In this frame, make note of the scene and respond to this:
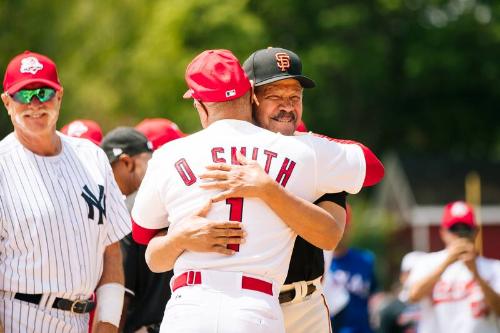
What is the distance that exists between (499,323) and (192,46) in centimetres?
3133

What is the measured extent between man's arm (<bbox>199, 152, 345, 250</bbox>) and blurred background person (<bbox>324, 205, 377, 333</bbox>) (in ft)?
19.6

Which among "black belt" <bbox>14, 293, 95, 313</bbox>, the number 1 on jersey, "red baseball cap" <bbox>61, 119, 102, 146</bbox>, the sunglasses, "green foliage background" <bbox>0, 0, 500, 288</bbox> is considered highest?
"green foliage background" <bbox>0, 0, 500, 288</bbox>

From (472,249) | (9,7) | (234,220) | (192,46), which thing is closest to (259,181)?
(234,220)

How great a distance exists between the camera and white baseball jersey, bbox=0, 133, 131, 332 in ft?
18.8

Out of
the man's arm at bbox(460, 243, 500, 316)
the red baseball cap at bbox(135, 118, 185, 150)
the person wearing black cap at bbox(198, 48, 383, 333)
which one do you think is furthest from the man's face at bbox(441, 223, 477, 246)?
the person wearing black cap at bbox(198, 48, 383, 333)

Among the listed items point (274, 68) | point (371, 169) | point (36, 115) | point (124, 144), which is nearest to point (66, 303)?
point (36, 115)

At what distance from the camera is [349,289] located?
11.6 meters

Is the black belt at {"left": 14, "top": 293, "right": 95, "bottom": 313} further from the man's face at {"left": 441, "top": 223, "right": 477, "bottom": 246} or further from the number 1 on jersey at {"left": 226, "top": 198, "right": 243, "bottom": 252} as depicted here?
the man's face at {"left": 441, "top": 223, "right": 477, "bottom": 246}

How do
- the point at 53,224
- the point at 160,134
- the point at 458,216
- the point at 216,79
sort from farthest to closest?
the point at 458,216 < the point at 160,134 < the point at 53,224 < the point at 216,79

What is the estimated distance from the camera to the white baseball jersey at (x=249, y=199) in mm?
5281

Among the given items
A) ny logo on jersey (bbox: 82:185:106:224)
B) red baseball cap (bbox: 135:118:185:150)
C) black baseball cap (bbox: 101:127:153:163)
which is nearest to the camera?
ny logo on jersey (bbox: 82:185:106:224)

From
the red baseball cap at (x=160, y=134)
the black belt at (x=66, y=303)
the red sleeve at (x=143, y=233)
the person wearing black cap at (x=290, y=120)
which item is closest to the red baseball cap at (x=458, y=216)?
the red baseball cap at (x=160, y=134)

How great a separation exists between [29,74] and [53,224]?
82cm

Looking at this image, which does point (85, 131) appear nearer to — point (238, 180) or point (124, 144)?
point (124, 144)
